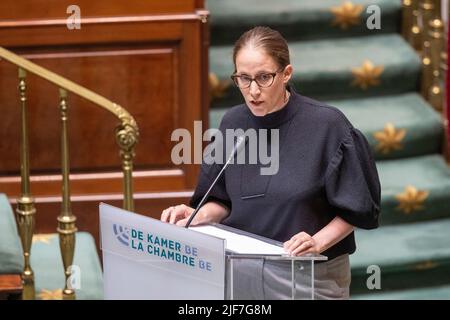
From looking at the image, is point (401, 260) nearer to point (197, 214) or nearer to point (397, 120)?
point (397, 120)

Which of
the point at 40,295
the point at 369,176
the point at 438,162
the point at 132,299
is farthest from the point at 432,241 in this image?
the point at 132,299

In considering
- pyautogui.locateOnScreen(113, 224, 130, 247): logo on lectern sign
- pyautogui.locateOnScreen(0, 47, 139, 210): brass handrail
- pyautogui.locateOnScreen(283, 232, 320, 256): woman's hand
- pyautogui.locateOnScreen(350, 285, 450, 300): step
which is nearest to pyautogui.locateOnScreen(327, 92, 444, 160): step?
pyautogui.locateOnScreen(350, 285, 450, 300): step

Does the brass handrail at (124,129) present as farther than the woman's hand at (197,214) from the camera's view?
Yes

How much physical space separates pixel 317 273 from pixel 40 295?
5.15 feet

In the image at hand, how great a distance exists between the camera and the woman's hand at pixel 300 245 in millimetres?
2146

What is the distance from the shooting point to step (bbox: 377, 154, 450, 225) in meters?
4.40

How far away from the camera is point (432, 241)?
4289 mm

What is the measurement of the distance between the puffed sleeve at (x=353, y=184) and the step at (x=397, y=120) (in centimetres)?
209

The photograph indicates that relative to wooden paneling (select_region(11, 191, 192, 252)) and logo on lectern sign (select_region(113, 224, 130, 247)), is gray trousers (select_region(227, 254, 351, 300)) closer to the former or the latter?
logo on lectern sign (select_region(113, 224, 130, 247))

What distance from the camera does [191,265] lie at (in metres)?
2.09

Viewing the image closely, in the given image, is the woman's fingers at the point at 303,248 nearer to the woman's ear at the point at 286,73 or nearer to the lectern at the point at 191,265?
the lectern at the point at 191,265

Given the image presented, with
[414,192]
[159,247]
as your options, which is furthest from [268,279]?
[414,192]

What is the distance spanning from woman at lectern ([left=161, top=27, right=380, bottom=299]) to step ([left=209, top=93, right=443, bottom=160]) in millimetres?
2034

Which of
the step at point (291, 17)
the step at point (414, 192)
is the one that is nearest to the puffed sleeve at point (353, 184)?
the step at point (414, 192)
